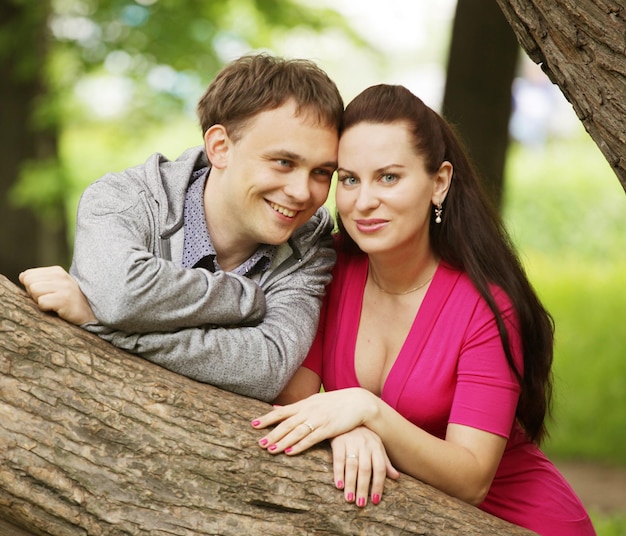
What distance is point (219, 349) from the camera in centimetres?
257

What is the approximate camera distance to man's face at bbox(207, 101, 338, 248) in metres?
2.78

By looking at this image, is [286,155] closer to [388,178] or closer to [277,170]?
[277,170]

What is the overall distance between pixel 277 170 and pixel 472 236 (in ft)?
2.20

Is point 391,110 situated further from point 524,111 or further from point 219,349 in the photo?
point 524,111

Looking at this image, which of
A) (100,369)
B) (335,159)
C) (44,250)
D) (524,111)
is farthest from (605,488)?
(524,111)

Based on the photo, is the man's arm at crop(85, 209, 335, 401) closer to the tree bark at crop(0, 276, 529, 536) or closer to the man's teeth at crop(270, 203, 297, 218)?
the tree bark at crop(0, 276, 529, 536)

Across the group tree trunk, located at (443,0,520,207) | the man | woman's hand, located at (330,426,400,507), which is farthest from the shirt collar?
tree trunk, located at (443,0,520,207)

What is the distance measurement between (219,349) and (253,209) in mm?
491

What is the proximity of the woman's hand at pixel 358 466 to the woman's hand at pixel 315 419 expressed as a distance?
4 cm

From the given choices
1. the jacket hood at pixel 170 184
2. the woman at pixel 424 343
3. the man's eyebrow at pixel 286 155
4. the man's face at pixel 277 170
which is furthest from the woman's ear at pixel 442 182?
the jacket hood at pixel 170 184

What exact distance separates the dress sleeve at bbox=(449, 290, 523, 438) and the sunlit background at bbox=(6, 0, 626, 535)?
0.93 meters

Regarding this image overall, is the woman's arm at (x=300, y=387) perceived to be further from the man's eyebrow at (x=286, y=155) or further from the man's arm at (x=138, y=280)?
the man's eyebrow at (x=286, y=155)

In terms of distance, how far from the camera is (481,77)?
5949mm

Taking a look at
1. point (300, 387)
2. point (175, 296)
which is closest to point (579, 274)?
point (300, 387)
